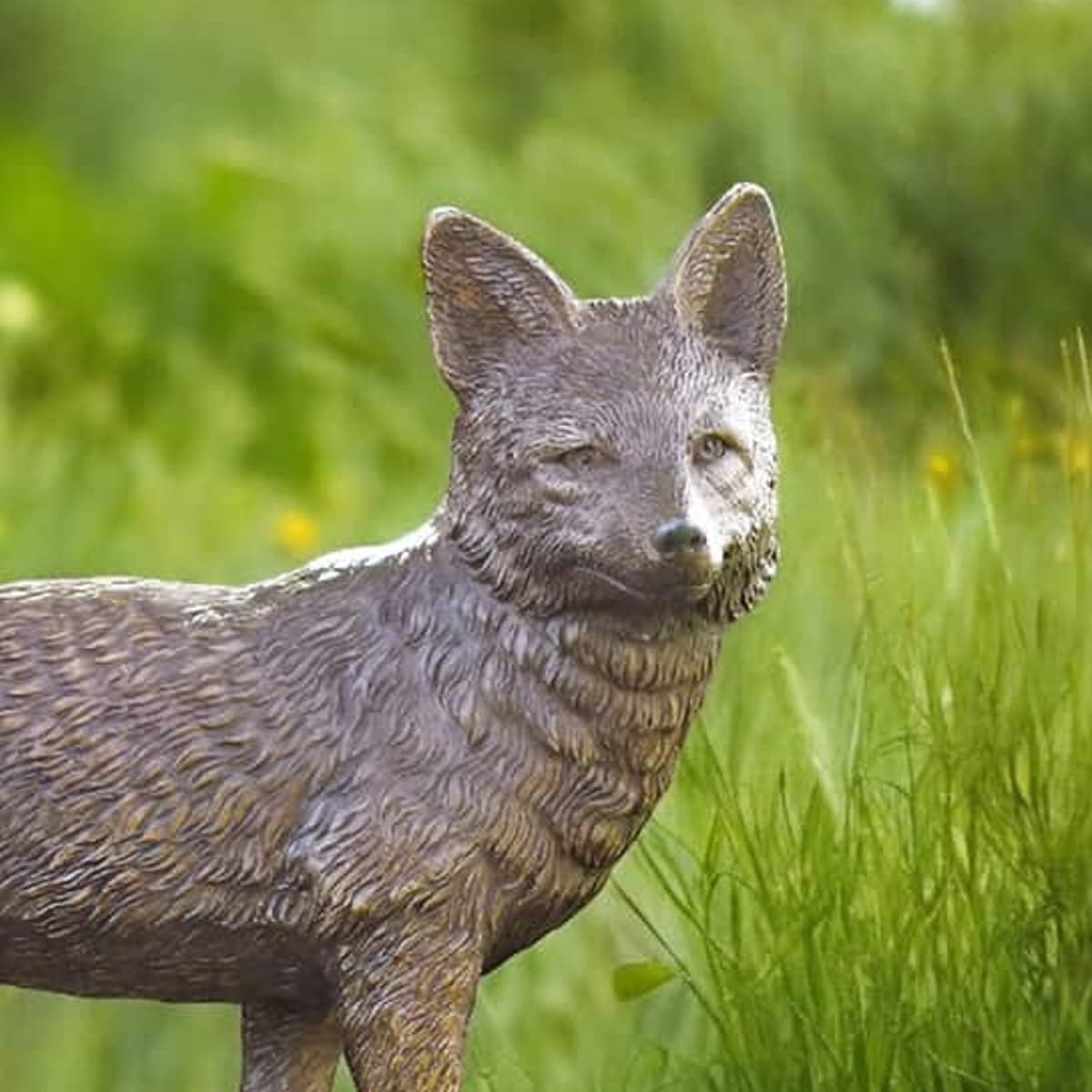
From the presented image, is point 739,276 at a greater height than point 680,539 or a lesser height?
greater

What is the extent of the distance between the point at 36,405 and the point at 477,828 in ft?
15.5

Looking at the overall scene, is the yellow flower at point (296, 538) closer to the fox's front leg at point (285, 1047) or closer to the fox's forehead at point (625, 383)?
the fox's front leg at point (285, 1047)

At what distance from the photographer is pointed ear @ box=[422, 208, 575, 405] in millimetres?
1826

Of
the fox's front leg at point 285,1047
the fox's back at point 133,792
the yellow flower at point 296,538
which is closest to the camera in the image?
the fox's back at point 133,792

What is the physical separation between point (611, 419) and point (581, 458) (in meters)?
0.03

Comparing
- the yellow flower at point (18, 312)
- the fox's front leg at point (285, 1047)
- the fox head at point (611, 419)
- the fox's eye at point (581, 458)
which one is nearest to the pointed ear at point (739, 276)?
the fox head at point (611, 419)

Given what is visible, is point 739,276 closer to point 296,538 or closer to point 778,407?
point 778,407

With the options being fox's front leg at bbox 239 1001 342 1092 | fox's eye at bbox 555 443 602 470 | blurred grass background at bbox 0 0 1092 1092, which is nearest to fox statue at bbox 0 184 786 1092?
fox's eye at bbox 555 443 602 470

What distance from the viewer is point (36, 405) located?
6.34m

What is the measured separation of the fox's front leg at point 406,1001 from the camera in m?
1.79

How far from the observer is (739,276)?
189cm

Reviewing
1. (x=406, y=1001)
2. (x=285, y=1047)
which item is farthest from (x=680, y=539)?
(x=285, y=1047)

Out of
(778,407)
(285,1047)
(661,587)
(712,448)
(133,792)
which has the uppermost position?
(778,407)

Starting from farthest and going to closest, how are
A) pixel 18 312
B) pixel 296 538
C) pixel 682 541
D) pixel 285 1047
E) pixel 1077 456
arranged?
pixel 18 312 < pixel 296 538 < pixel 1077 456 < pixel 285 1047 < pixel 682 541
